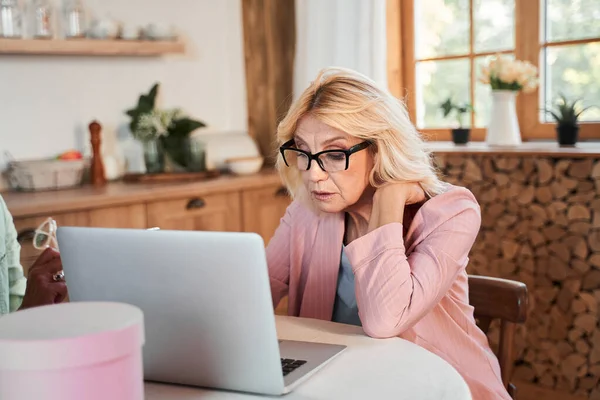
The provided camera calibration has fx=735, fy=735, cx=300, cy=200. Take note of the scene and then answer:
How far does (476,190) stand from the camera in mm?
3029

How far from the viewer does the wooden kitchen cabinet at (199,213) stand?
2957 millimetres

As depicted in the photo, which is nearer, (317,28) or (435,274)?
(435,274)

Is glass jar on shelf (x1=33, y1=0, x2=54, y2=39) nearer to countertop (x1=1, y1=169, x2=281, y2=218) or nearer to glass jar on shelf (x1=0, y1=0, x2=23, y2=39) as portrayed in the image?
glass jar on shelf (x1=0, y1=0, x2=23, y2=39)

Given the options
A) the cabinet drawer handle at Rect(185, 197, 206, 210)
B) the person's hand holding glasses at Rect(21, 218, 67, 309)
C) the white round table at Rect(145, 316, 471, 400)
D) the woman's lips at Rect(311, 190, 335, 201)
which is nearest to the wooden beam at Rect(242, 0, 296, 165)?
the cabinet drawer handle at Rect(185, 197, 206, 210)

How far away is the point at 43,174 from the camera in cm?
298

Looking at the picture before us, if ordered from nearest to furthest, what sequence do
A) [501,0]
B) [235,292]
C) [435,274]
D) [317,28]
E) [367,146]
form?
[235,292] < [435,274] < [367,146] < [501,0] < [317,28]

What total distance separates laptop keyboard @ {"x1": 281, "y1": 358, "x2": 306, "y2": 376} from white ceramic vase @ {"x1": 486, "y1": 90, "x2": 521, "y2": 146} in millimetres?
2133

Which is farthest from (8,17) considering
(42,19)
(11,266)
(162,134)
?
(11,266)

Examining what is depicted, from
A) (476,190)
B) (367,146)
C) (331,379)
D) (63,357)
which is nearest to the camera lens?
(63,357)

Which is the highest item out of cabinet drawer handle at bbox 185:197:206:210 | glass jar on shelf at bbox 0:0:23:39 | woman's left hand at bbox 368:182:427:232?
glass jar on shelf at bbox 0:0:23:39

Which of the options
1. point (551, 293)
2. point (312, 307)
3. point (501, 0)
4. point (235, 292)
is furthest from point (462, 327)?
point (501, 0)

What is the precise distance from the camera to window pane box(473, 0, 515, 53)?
3287 mm

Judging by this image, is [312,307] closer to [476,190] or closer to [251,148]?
[476,190]

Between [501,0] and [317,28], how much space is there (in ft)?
2.92
